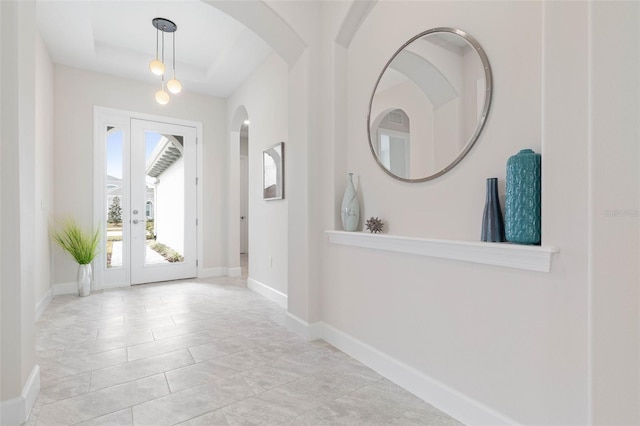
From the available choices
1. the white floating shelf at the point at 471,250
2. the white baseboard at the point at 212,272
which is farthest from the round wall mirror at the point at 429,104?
the white baseboard at the point at 212,272

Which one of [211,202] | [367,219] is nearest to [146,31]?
[211,202]

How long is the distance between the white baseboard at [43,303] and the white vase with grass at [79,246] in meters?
0.29

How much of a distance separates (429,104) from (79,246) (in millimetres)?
4352

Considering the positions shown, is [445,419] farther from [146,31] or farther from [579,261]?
[146,31]

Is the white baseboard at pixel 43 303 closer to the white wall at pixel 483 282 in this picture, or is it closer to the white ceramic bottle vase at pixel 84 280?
the white ceramic bottle vase at pixel 84 280

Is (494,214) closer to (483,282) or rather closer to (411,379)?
(483,282)

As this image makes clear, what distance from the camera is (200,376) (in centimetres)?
208

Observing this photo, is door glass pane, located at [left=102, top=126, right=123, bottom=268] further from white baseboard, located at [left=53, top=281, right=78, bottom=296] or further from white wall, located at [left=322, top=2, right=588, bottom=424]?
white wall, located at [left=322, top=2, right=588, bottom=424]

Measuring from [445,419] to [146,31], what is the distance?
15.4 feet

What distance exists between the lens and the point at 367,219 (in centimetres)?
241

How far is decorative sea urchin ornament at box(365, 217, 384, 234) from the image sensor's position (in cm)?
224

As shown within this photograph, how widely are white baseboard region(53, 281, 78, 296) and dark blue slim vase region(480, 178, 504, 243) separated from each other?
16.2ft

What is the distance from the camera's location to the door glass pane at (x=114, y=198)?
450cm

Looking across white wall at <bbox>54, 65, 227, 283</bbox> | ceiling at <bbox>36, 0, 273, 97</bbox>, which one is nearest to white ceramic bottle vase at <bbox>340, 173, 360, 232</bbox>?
ceiling at <bbox>36, 0, 273, 97</bbox>
